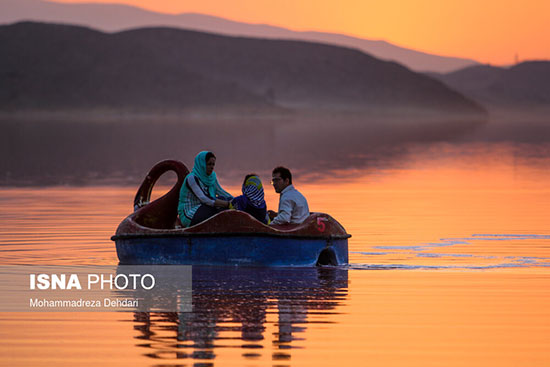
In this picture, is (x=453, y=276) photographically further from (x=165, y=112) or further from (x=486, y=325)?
(x=165, y=112)

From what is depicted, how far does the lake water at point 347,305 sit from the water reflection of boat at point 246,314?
0.8 inches

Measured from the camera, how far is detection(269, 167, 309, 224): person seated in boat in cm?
1393

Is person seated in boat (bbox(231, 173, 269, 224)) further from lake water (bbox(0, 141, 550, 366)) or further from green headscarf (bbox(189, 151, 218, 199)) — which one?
lake water (bbox(0, 141, 550, 366))

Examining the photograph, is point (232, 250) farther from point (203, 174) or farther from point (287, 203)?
point (203, 174)

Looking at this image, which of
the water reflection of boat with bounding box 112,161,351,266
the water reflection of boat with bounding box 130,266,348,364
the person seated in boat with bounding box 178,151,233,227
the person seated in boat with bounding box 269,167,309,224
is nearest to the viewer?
the water reflection of boat with bounding box 130,266,348,364

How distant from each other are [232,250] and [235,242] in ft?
0.35

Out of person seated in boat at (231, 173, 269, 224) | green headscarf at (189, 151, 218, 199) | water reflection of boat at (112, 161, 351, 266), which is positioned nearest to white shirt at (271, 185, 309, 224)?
water reflection of boat at (112, 161, 351, 266)

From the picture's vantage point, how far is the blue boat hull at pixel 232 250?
13727 mm

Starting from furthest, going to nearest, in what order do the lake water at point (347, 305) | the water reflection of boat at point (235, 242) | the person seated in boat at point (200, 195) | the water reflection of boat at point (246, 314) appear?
the person seated in boat at point (200, 195), the water reflection of boat at point (235, 242), the water reflection of boat at point (246, 314), the lake water at point (347, 305)

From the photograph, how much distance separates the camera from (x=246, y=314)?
1101 cm

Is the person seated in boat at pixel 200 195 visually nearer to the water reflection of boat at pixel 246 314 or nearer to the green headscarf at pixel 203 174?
the green headscarf at pixel 203 174

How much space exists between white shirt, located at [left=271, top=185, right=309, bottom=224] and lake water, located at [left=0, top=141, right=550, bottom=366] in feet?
2.27

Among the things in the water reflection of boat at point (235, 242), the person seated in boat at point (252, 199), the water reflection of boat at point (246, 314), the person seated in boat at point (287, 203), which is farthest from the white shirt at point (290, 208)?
the water reflection of boat at point (246, 314)

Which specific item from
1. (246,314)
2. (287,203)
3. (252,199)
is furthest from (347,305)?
(252,199)
